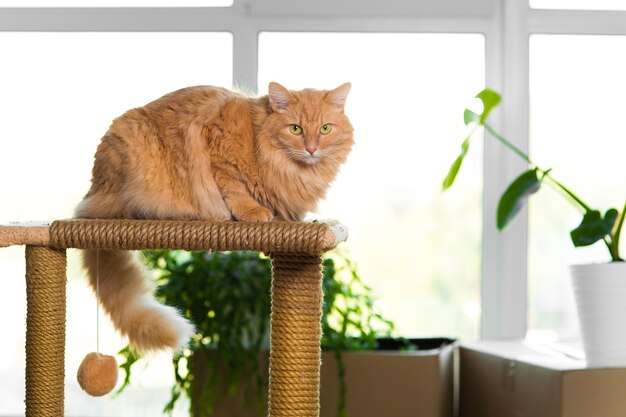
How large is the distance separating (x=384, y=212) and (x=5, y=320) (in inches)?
52.6

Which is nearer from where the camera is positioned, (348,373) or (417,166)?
(348,373)

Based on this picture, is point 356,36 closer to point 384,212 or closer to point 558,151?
point 384,212

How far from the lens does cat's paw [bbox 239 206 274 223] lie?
1.51 m

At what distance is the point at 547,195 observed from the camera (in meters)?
2.75

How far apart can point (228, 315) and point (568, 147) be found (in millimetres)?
1313

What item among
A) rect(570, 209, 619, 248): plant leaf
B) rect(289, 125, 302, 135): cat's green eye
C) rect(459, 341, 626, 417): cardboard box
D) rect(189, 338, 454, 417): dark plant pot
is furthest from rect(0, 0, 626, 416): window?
rect(289, 125, 302, 135): cat's green eye

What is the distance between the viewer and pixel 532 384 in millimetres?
2072

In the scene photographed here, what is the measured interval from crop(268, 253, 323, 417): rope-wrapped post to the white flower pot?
81cm

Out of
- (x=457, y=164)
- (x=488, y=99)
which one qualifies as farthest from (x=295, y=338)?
(x=488, y=99)

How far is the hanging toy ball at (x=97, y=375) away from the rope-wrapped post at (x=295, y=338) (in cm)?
32

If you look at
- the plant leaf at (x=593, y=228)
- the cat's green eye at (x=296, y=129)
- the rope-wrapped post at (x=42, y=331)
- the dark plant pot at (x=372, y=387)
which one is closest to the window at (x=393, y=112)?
the dark plant pot at (x=372, y=387)

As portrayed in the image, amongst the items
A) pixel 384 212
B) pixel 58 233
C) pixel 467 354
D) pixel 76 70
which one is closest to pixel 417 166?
pixel 384 212

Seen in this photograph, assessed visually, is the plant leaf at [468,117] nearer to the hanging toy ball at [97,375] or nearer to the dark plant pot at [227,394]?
the dark plant pot at [227,394]

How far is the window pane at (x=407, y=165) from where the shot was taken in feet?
8.91
